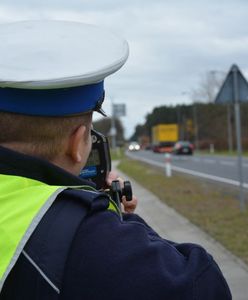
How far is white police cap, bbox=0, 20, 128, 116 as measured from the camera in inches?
48.8

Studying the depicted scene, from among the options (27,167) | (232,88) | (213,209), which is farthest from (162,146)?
(27,167)

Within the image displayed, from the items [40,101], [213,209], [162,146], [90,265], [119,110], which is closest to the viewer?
[90,265]

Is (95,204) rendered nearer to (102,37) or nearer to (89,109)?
(89,109)

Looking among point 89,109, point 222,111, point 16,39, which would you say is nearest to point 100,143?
point 89,109

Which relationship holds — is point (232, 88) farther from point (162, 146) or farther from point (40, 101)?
point (162, 146)

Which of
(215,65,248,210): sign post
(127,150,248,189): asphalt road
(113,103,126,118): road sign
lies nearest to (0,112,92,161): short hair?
(215,65,248,210): sign post

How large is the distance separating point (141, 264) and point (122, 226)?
0.32 ft

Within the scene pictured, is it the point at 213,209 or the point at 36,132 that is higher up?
the point at 36,132

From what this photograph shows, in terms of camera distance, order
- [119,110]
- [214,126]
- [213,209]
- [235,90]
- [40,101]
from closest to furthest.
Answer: [40,101]
[235,90]
[213,209]
[119,110]
[214,126]

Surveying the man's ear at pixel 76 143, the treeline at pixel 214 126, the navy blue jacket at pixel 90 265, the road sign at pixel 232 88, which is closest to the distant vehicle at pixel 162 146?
the treeline at pixel 214 126

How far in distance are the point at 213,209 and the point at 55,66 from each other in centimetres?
1069

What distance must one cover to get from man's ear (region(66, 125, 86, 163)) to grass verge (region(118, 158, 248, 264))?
5.76m

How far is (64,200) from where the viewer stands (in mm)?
1217

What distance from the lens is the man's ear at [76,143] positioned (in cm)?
136
